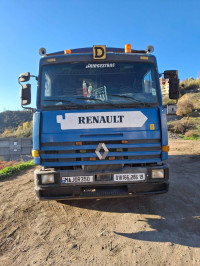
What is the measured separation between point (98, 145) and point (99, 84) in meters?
1.20

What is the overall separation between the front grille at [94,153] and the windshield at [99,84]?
714mm

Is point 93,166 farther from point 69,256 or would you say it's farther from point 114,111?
point 69,256

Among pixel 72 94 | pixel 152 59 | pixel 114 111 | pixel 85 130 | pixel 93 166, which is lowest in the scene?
pixel 93 166

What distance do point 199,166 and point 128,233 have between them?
5.46 m

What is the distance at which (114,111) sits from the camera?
3414 millimetres

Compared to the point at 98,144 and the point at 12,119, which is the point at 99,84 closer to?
the point at 98,144

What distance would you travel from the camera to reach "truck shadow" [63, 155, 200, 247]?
10.0ft

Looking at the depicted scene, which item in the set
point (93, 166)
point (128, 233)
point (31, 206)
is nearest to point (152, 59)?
point (93, 166)

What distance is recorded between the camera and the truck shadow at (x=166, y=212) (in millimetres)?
3059

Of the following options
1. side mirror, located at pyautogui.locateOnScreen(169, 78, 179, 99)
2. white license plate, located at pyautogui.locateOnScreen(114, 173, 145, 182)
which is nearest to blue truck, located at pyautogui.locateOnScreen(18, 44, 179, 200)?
white license plate, located at pyautogui.locateOnScreen(114, 173, 145, 182)

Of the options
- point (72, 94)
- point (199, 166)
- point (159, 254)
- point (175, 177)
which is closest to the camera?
point (159, 254)

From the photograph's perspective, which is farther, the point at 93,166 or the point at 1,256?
the point at 93,166

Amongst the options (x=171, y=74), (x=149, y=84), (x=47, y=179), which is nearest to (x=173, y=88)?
(x=171, y=74)

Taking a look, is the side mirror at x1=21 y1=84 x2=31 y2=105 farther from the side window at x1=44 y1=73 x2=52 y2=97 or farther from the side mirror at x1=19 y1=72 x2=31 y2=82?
the side window at x1=44 y1=73 x2=52 y2=97
